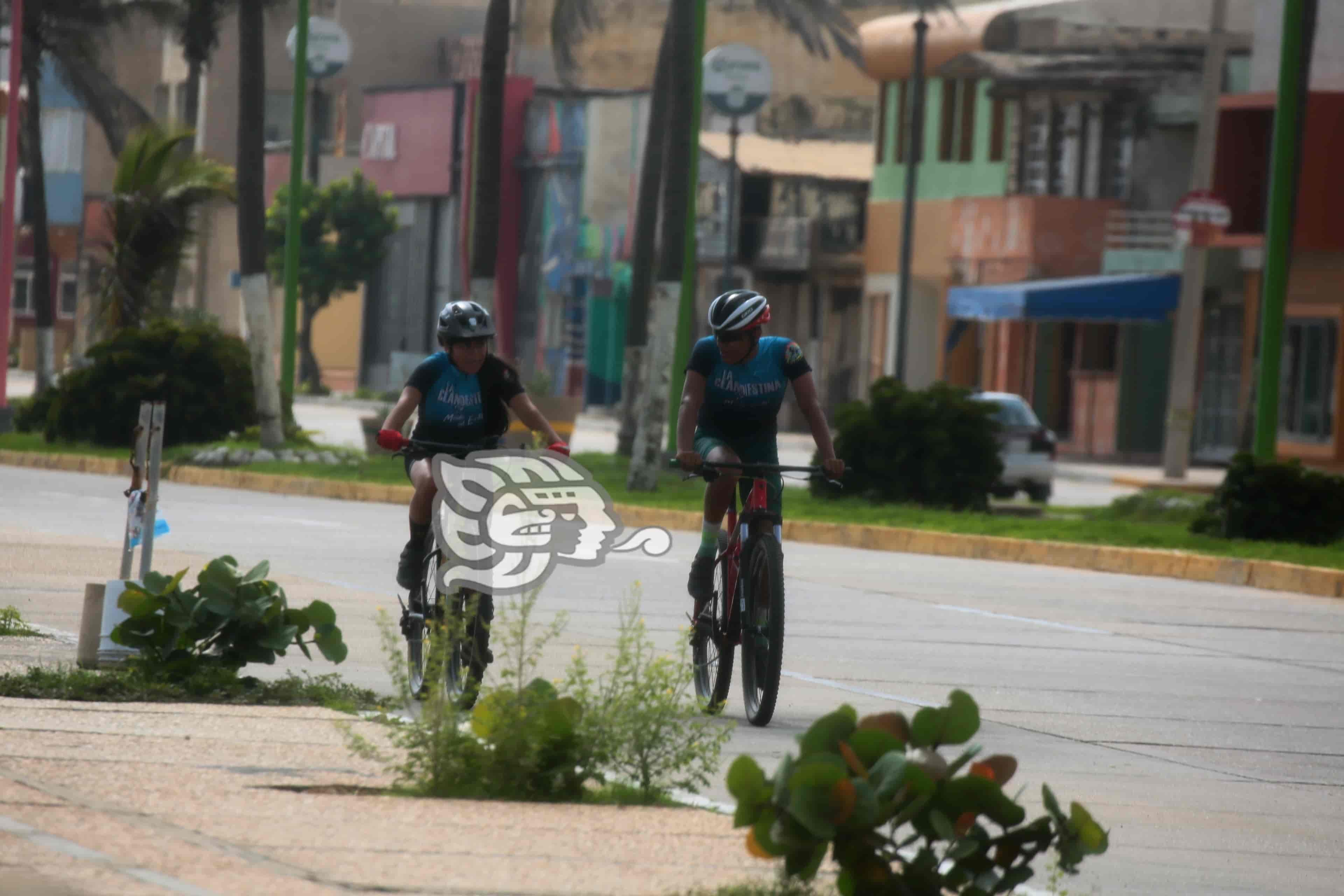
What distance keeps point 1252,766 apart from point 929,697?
1.74 m

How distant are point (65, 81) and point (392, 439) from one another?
1599 inches

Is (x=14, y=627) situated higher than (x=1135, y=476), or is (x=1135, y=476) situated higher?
(x=14, y=627)

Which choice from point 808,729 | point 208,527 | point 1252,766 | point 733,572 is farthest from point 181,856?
point 208,527

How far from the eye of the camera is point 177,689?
9422 millimetres

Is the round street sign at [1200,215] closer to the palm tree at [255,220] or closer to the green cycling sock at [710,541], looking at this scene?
the palm tree at [255,220]

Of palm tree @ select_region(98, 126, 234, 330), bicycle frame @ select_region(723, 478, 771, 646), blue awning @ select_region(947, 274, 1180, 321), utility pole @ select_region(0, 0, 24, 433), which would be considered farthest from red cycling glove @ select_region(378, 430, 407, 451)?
blue awning @ select_region(947, 274, 1180, 321)

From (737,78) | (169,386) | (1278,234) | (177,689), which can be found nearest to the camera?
(177,689)

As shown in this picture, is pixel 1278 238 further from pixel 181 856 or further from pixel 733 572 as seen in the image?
pixel 181 856

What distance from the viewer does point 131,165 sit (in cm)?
3381

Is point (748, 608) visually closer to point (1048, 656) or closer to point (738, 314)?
point (738, 314)

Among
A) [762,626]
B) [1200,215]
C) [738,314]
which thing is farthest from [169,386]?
[762,626]

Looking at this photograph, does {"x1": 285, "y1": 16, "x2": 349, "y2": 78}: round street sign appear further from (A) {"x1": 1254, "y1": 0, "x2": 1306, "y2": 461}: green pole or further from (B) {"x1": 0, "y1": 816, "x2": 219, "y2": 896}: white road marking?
(B) {"x1": 0, "y1": 816, "x2": 219, "y2": 896}: white road marking

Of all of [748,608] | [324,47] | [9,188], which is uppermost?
[324,47]

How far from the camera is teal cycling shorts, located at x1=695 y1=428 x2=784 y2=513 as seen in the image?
1004 centimetres
